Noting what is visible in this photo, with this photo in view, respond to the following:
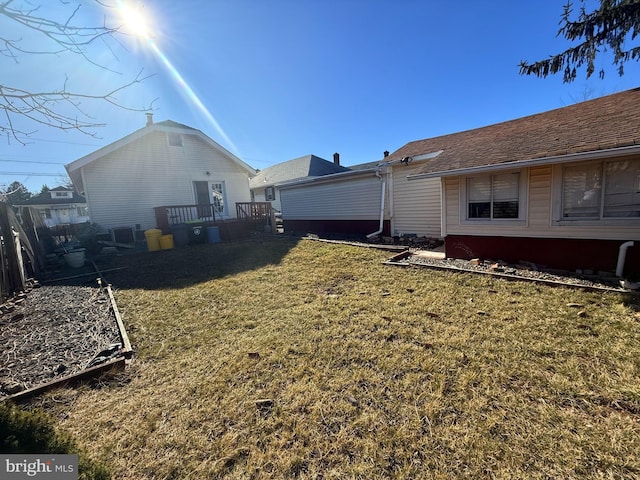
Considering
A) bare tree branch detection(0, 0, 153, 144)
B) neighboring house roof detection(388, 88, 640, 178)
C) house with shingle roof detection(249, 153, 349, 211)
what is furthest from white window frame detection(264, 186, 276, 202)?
bare tree branch detection(0, 0, 153, 144)

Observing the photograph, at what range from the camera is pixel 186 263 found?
8016 millimetres

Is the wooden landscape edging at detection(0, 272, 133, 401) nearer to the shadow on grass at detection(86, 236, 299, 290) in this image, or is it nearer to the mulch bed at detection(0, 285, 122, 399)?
the mulch bed at detection(0, 285, 122, 399)

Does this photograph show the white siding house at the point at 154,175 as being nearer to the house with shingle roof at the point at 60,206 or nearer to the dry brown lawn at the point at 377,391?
the dry brown lawn at the point at 377,391

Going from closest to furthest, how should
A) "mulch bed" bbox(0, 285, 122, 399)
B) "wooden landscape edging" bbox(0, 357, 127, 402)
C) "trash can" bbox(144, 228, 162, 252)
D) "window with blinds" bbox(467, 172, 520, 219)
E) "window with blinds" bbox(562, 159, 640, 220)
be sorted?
"wooden landscape edging" bbox(0, 357, 127, 402), "mulch bed" bbox(0, 285, 122, 399), "window with blinds" bbox(562, 159, 640, 220), "window with blinds" bbox(467, 172, 520, 219), "trash can" bbox(144, 228, 162, 252)

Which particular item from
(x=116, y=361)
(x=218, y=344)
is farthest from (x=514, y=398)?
(x=116, y=361)

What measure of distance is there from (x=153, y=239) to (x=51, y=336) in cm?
745

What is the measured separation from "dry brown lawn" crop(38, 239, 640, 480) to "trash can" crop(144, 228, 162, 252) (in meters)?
6.77

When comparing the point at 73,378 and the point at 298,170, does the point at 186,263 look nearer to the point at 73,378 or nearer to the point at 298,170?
the point at 73,378

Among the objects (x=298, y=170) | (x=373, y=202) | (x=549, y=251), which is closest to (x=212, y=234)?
(x=373, y=202)

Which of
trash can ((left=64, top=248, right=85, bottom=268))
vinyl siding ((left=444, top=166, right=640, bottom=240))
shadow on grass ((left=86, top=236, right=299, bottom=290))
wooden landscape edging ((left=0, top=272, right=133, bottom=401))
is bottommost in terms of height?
wooden landscape edging ((left=0, top=272, right=133, bottom=401))

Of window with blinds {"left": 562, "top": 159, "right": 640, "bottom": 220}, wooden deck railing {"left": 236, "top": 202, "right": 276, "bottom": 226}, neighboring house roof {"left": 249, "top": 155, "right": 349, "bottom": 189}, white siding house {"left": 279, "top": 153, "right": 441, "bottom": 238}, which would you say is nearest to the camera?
window with blinds {"left": 562, "top": 159, "right": 640, "bottom": 220}

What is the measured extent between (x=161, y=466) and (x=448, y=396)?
7.27 feet

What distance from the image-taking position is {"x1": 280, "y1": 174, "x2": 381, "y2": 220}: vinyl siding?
10.9 metres

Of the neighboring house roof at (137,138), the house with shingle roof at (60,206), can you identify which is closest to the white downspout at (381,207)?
the neighboring house roof at (137,138)
